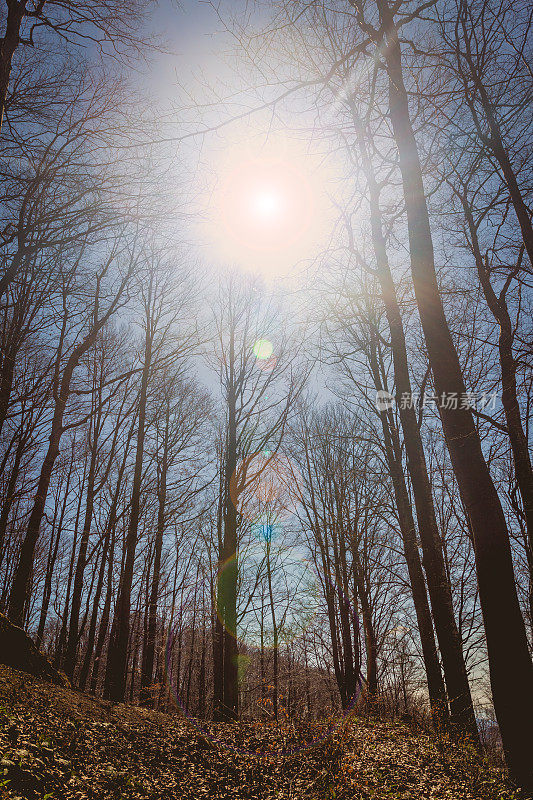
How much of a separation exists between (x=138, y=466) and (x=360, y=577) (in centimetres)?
892

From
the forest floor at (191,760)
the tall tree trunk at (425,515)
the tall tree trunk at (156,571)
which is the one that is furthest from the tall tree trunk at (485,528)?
the tall tree trunk at (156,571)

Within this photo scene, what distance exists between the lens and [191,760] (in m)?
4.86

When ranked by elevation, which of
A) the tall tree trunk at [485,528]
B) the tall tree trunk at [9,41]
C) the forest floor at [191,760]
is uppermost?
the tall tree trunk at [9,41]

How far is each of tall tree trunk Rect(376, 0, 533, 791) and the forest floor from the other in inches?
27.9

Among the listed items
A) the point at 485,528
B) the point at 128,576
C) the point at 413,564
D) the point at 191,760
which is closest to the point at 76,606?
the point at 128,576

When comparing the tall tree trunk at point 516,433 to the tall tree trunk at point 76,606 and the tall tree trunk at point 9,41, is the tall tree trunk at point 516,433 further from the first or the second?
the tall tree trunk at point 76,606

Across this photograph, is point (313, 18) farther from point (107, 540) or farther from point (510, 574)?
point (107, 540)

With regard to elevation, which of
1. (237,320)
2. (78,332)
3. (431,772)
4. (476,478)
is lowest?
(431,772)

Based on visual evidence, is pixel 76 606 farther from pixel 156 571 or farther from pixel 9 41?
pixel 9 41

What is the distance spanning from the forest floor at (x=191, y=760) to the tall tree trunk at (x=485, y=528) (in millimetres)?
709

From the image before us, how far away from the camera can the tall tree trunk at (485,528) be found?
3.55 m

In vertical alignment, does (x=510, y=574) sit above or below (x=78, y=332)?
below

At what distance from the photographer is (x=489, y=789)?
4.26 m

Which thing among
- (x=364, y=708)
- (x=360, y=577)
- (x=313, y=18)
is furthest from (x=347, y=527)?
(x=313, y=18)
